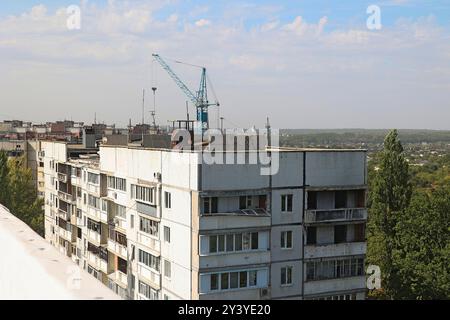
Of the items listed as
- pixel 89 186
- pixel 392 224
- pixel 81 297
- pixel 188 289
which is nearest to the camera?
pixel 81 297

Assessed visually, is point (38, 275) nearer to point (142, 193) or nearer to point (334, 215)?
point (334, 215)

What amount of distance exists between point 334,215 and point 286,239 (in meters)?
1.94

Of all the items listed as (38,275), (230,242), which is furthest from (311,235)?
(38,275)

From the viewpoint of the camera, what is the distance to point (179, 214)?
18.7 metres

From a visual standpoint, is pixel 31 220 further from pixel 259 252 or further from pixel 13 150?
pixel 259 252

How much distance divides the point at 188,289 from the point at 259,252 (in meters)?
2.48

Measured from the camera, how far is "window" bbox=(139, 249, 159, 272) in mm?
20203

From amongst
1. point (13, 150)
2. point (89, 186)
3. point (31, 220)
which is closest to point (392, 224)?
point (89, 186)

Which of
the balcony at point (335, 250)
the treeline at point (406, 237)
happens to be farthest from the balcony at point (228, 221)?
the treeline at point (406, 237)

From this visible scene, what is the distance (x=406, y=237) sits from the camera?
30141mm

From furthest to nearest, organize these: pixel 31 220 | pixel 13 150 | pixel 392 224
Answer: pixel 13 150 < pixel 31 220 < pixel 392 224

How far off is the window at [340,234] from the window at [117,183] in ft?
28.3

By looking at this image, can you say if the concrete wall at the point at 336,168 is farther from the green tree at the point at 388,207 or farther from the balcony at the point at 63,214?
the balcony at the point at 63,214

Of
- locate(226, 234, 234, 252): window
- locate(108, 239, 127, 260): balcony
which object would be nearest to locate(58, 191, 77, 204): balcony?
locate(108, 239, 127, 260): balcony
